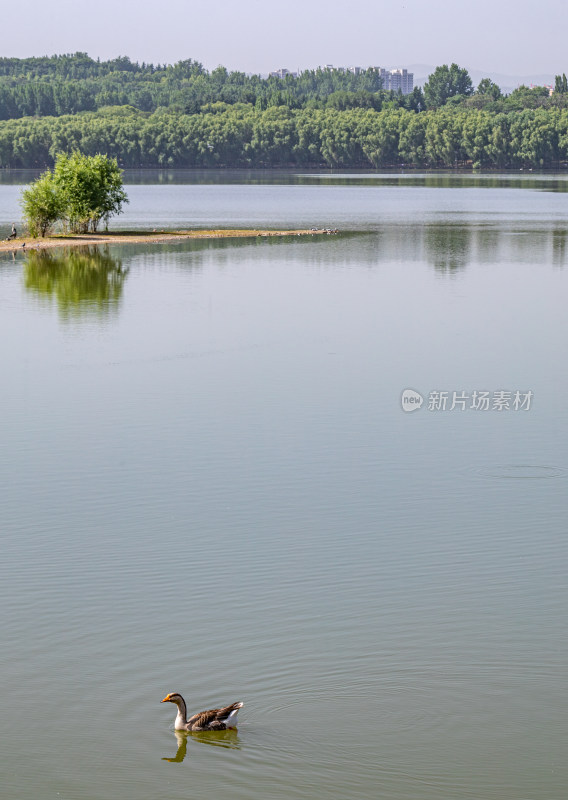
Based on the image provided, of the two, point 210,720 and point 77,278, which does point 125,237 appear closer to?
point 77,278

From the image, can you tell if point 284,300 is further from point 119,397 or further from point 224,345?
point 119,397

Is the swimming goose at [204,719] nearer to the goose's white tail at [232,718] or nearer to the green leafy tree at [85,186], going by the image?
the goose's white tail at [232,718]

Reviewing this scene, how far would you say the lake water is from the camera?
10508 millimetres

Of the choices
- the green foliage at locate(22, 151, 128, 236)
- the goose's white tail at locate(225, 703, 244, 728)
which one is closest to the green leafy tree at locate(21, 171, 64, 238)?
the green foliage at locate(22, 151, 128, 236)

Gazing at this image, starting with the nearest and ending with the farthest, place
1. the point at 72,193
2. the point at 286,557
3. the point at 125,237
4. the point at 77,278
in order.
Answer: the point at 286,557, the point at 77,278, the point at 72,193, the point at 125,237

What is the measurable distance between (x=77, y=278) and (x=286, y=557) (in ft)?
115

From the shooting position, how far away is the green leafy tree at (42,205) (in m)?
62.1

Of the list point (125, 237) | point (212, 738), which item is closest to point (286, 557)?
point (212, 738)

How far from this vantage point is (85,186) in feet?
210

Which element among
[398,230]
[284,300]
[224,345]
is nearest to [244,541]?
[224,345]

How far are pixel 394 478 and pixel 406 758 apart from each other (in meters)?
8.64

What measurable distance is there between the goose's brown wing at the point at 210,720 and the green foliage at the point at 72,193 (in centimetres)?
5437

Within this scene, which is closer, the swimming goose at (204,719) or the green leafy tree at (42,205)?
the swimming goose at (204,719)

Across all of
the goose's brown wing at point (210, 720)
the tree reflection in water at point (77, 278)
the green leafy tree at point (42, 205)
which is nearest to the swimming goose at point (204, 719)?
the goose's brown wing at point (210, 720)
